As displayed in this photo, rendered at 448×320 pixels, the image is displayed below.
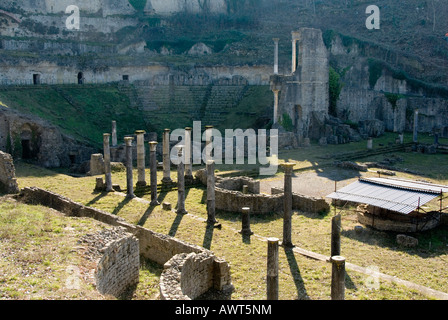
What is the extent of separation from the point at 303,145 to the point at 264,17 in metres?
45.1

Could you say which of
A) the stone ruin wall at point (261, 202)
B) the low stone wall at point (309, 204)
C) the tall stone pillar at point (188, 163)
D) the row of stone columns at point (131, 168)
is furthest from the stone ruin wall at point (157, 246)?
the low stone wall at point (309, 204)

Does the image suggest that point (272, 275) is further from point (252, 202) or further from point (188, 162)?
point (188, 162)

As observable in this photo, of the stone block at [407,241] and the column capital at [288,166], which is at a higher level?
the column capital at [288,166]

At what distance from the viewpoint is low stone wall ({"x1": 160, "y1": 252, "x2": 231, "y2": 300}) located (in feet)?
35.2

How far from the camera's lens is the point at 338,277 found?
10055 millimetres

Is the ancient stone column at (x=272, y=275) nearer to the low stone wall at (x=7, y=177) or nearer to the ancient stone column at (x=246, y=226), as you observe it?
the ancient stone column at (x=246, y=226)

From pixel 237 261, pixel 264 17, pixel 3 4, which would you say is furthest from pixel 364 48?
pixel 237 261

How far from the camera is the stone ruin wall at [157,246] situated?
12.1 meters

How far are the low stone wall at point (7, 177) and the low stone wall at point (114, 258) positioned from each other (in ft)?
29.6

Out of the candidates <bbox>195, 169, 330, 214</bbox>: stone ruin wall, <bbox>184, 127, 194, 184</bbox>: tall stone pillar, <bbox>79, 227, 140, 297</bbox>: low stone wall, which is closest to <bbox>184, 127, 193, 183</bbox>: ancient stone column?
<bbox>184, 127, 194, 184</bbox>: tall stone pillar

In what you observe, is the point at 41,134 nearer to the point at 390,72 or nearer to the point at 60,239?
the point at 60,239

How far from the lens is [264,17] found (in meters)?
76.7

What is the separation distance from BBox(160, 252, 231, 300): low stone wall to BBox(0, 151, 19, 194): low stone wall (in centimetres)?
1166

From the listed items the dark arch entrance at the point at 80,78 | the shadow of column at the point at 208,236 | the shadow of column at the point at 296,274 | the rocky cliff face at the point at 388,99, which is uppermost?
the dark arch entrance at the point at 80,78
